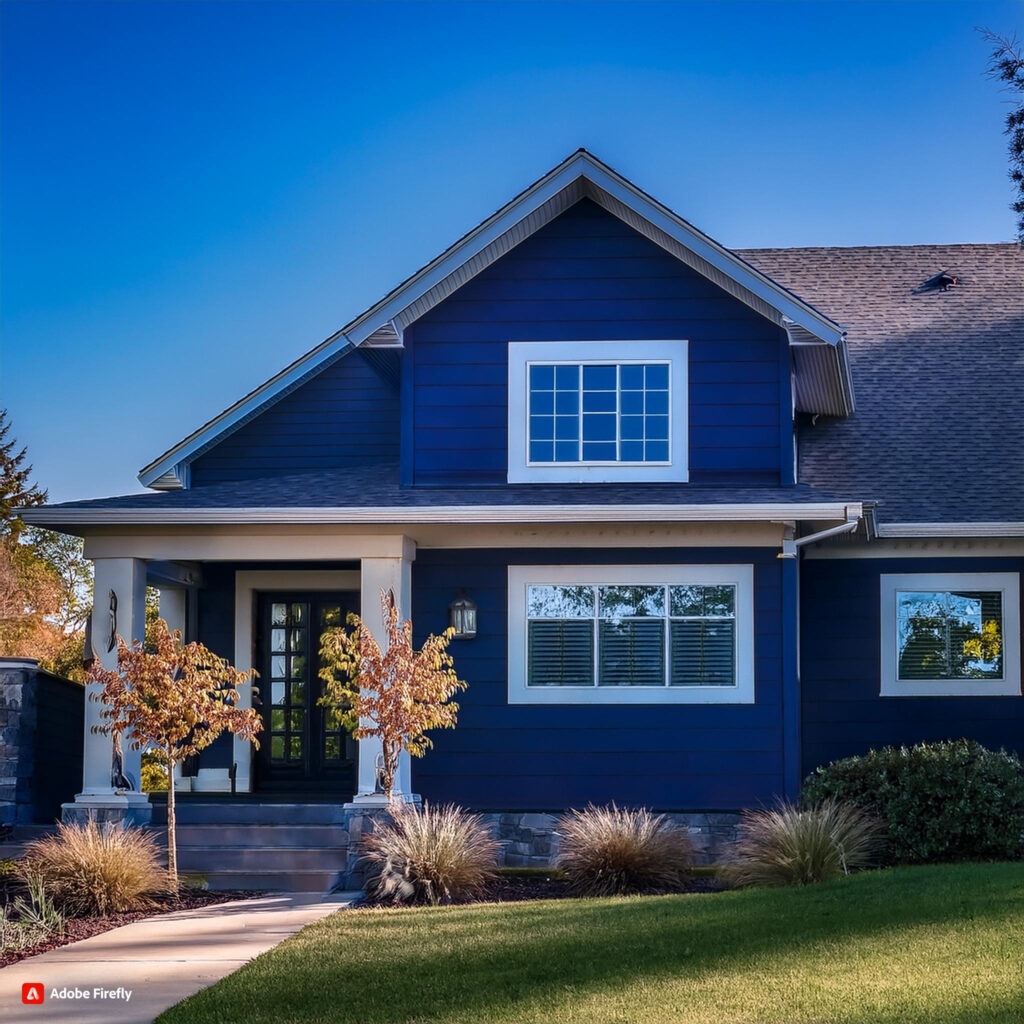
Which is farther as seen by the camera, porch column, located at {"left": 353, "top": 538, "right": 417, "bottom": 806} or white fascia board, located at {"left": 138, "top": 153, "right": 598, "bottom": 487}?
white fascia board, located at {"left": 138, "top": 153, "right": 598, "bottom": 487}

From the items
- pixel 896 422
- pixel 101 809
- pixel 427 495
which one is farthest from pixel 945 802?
pixel 101 809

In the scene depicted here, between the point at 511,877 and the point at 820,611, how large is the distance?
428 cm

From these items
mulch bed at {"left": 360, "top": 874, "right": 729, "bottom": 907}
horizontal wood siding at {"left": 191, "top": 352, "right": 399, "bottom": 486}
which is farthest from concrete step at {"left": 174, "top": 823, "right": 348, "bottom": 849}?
horizontal wood siding at {"left": 191, "top": 352, "right": 399, "bottom": 486}

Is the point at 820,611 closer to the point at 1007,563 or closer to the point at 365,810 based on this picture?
the point at 1007,563

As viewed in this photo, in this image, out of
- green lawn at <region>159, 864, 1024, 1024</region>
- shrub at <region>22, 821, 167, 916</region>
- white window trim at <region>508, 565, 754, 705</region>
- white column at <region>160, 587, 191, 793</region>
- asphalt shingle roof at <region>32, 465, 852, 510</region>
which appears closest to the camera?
green lawn at <region>159, 864, 1024, 1024</region>

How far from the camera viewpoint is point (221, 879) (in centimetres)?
1041

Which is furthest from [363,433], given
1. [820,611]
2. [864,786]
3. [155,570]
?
[864,786]

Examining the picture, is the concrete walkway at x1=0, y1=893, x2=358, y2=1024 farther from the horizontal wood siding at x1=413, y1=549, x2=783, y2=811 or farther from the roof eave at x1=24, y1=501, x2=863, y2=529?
the roof eave at x1=24, y1=501, x2=863, y2=529

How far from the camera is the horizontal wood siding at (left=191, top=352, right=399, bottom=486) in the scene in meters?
13.9

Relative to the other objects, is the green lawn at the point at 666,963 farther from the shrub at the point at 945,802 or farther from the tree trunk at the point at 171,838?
the tree trunk at the point at 171,838

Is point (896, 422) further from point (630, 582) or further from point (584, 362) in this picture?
point (630, 582)

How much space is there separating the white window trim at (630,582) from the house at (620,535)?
0.07ft

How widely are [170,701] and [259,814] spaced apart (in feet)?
6.47

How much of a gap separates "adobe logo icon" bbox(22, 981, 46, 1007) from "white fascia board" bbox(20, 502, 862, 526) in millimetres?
4967
